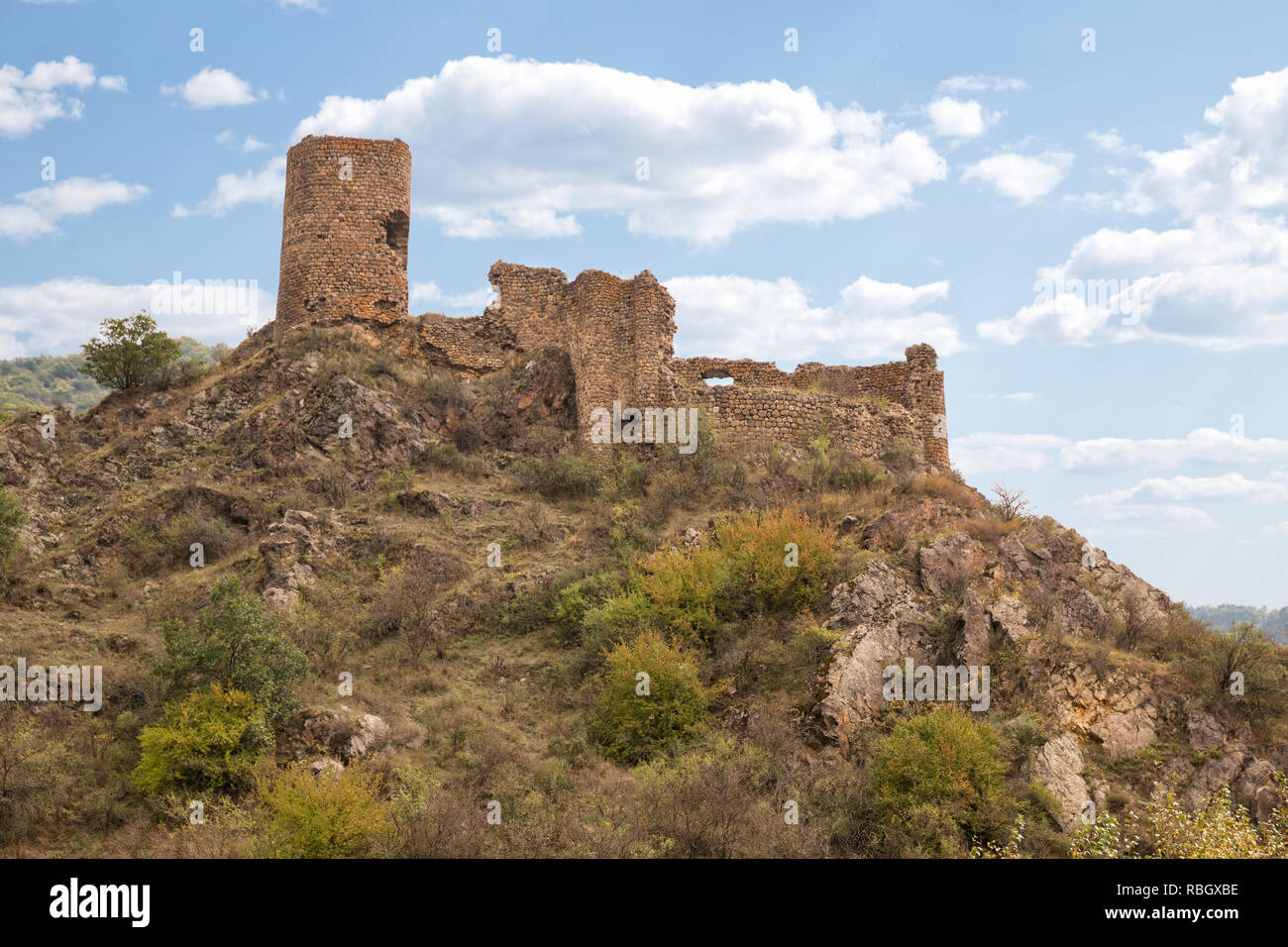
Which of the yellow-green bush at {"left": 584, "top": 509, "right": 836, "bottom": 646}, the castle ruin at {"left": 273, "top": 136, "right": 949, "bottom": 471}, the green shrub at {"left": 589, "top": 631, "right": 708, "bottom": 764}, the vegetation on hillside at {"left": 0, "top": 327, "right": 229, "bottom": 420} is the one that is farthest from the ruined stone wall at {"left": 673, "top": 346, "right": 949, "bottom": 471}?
the vegetation on hillside at {"left": 0, "top": 327, "right": 229, "bottom": 420}

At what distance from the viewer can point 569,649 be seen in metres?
20.8

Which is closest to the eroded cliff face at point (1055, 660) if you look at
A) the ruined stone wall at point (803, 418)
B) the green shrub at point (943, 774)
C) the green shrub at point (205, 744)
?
the green shrub at point (943, 774)

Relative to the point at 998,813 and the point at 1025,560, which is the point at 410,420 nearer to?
the point at 1025,560

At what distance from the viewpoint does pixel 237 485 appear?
2527 centimetres

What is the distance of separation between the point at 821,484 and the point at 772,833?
11.3 metres

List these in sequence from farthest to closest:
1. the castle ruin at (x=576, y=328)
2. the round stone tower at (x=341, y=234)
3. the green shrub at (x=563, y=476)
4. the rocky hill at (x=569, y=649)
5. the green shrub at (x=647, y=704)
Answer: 1. the round stone tower at (x=341, y=234)
2. the castle ruin at (x=576, y=328)
3. the green shrub at (x=563, y=476)
4. the green shrub at (x=647, y=704)
5. the rocky hill at (x=569, y=649)

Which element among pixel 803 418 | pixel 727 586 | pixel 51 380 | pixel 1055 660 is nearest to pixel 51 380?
pixel 51 380

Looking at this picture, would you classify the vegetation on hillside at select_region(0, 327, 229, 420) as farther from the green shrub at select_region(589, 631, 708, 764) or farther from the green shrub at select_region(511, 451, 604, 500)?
the green shrub at select_region(589, 631, 708, 764)

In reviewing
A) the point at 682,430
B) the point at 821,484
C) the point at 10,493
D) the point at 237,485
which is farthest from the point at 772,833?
the point at 10,493

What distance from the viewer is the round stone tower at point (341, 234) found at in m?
29.7

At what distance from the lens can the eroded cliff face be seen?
16.3 meters

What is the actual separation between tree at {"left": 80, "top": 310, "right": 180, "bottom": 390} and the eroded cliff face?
65.6 ft

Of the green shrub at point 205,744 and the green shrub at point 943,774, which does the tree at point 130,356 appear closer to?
the green shrub at point 205,744

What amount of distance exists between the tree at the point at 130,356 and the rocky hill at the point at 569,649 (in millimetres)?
1409
